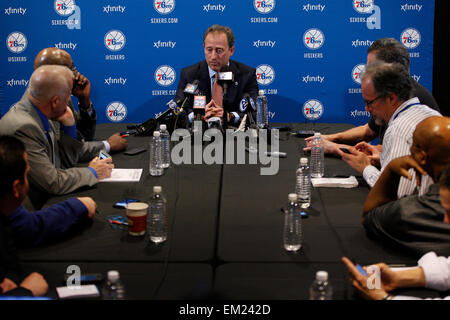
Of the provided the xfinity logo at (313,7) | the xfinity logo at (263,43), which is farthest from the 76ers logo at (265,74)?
the xfinity logo at (313,7)

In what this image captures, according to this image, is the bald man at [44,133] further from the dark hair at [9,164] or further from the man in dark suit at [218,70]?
the man in dark suit at [218,70]

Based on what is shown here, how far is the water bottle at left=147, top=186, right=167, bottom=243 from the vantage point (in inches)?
84.2

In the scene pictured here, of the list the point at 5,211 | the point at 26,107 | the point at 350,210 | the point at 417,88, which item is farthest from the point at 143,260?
the point at 417,88

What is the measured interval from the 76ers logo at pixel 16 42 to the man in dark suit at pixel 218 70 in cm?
194

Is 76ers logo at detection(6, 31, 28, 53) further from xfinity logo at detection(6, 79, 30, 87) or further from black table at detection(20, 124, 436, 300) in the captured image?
black table at detection(20, 124, 436, 300)

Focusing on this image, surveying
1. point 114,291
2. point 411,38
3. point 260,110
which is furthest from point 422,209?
point 411,38

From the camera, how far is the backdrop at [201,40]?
18.0 feet

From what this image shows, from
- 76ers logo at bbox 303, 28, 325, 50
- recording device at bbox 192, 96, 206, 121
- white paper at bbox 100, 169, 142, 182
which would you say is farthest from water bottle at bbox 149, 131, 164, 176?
76ers logo at bbox 303, 28, 325, 50

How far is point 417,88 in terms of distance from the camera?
358cm

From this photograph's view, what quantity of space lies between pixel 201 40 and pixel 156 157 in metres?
2.68

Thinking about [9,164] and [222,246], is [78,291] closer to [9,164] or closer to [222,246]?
[9,164]
